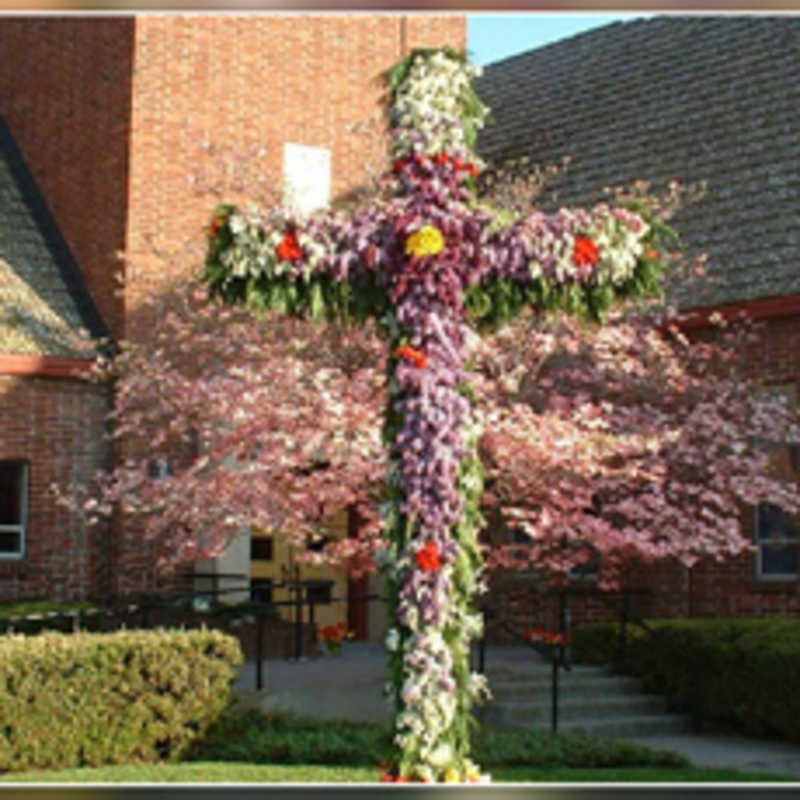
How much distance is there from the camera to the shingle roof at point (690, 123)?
19.7 metres

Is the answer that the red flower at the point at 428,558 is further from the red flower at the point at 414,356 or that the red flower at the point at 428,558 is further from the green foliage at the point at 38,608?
the green foliage at the point at 38,608

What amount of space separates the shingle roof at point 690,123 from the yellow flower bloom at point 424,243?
9.97m

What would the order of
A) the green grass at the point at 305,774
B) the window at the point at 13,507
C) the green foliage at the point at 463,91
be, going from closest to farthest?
the green foliage at the point at 463,91
the green grass at the point at 305,774
the window at the point at 13,507

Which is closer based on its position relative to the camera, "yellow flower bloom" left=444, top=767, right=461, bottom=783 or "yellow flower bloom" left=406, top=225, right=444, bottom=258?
"yellow flower bloom" left=444, top=767, right=461, bottom=783

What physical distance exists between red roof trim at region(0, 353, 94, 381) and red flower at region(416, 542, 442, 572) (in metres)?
11.3

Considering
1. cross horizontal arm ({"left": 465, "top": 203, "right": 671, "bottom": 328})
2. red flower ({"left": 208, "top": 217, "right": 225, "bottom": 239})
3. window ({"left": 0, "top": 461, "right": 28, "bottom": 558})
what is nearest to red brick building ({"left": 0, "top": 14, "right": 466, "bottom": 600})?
window ({"left": 0, "top": 461, "right": 28, "bottom": 558})

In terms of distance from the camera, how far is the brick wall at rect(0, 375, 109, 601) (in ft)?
67.0

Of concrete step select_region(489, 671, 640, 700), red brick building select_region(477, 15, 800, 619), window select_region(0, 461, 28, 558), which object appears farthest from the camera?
window select_region(0, 461, 28, 558)

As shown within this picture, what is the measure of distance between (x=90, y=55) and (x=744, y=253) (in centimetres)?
926

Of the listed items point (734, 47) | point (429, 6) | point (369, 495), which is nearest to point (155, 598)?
point (369, 495)

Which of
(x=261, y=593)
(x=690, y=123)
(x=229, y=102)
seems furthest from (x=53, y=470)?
(x=690, y=123)

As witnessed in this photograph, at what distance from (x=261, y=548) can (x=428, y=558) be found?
13.8 m

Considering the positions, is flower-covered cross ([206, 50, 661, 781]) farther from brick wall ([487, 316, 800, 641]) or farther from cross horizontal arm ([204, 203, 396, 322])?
brick wall ([487, 316, 800, 641])

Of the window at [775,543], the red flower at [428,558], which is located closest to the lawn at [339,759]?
the red flower at [428,558]
